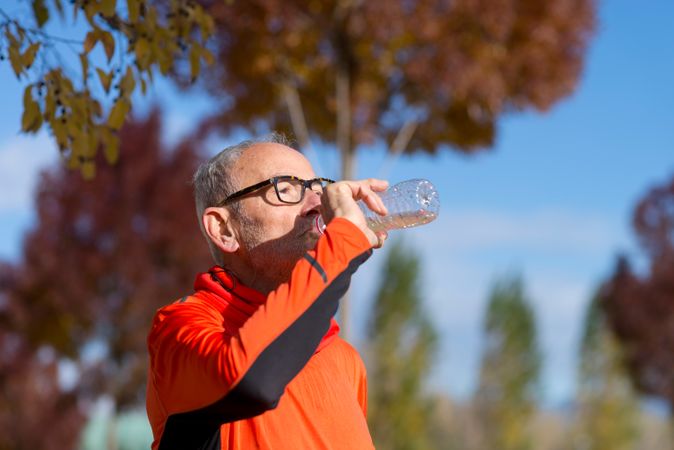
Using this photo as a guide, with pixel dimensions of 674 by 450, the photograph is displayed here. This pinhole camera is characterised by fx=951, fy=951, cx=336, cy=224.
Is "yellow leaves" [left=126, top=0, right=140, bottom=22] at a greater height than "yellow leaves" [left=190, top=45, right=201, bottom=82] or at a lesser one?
lesser

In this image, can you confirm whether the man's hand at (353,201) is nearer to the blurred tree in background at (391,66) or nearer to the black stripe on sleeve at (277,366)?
the black stripe on sleeve at (277,366)

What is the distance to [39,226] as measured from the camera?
1563cm

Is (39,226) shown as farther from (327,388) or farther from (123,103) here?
(327,388)

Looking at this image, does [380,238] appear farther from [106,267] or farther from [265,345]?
[106,267]

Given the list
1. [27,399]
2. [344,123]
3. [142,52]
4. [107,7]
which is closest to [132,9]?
[107,7]

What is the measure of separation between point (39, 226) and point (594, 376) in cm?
2689

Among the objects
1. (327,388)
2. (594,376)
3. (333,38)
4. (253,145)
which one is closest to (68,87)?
(253,145)

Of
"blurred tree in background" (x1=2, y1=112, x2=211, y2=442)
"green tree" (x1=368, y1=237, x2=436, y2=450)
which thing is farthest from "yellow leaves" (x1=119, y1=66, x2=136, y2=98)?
"green tree" (x1=368, y1=237, x2=436, y2=450)

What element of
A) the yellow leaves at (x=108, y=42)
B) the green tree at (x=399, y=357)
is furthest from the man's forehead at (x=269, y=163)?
the green tree at (x=399, y=357)

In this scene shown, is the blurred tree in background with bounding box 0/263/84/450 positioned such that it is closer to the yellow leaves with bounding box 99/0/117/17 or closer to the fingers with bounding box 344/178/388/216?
the yellow leaves with bounding box 99/0/117/17

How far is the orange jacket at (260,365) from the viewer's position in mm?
1834

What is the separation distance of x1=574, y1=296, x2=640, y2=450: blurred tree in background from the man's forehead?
34.1 meters

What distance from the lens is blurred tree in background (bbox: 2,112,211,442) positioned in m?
15.4

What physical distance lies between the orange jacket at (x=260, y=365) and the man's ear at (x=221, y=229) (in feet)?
0.22
